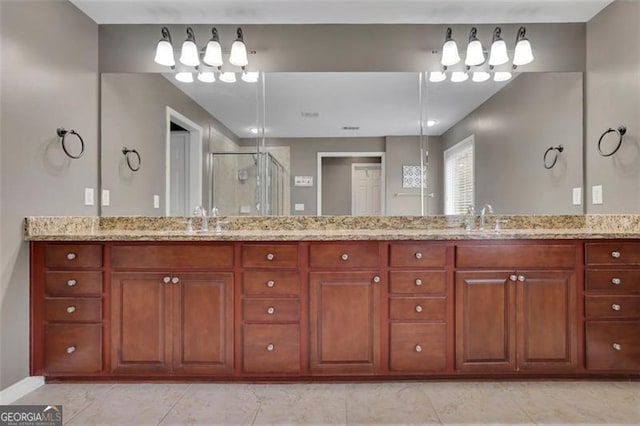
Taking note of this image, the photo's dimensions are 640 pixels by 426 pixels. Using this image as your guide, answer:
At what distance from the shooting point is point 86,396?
6.16 ft

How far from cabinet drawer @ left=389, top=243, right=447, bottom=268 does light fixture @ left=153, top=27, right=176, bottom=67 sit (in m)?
1.96

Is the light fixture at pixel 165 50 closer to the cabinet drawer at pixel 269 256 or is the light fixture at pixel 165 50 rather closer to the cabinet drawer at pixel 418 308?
Answer: the cabinet drawer at pixel 269 256

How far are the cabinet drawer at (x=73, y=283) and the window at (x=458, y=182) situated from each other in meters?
2.23

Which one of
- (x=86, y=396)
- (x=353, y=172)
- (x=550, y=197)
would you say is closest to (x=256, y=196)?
(x=353, y=172)

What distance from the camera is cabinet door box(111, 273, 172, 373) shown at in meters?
1.96

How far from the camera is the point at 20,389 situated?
1876 mm

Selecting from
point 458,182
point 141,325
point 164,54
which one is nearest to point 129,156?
point 164,54

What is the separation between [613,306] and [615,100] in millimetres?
1290

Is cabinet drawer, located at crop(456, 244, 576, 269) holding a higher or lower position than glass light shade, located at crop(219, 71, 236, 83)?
lower

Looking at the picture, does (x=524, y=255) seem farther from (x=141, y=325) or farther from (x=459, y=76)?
(x=141, y=325)

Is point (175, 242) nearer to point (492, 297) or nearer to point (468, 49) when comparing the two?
point (492, 297)

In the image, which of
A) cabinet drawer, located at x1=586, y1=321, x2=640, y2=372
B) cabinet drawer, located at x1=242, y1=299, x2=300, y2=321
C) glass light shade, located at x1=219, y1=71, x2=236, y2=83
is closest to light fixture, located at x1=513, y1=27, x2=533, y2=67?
cabinet drawer, located at x1=586, y1=321, x2=640, y2=372

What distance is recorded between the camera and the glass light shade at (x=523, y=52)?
241 centimetres

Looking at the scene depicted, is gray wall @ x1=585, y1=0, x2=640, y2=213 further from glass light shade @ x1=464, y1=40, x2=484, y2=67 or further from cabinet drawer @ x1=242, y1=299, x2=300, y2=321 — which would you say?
cabinet drawer @ x1=242, y1=299, x2=300, y2=321
